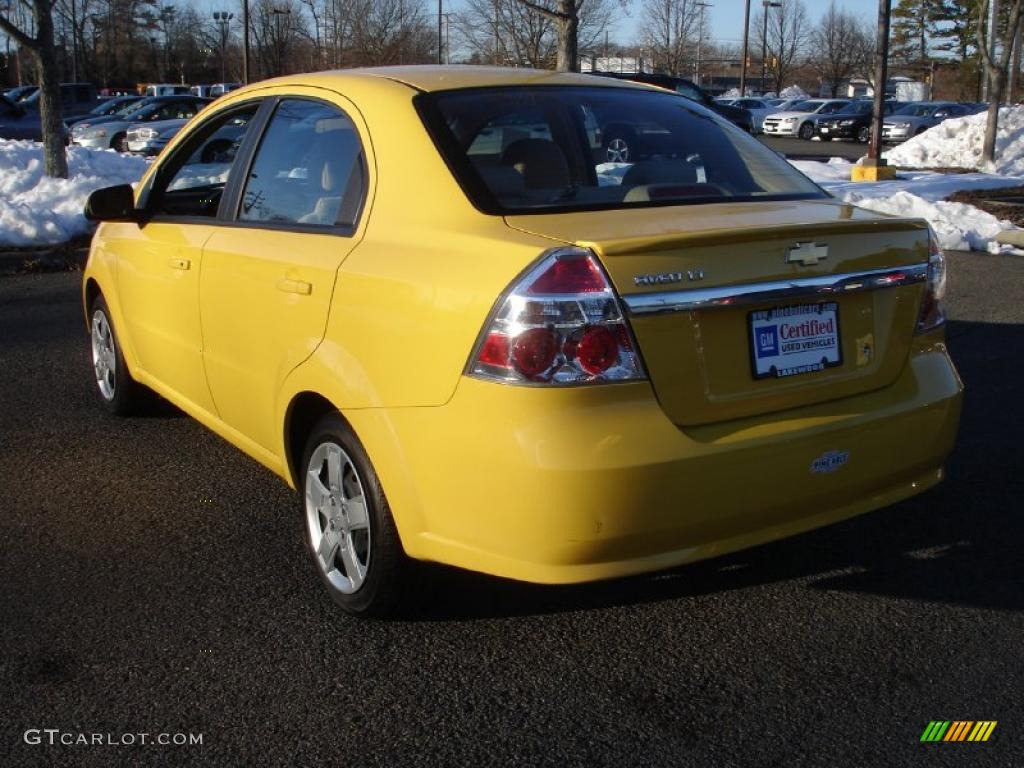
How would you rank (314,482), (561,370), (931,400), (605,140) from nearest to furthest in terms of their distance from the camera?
1. (561,370)
2. (931,400)
3. (314,482)
4. (605,140)

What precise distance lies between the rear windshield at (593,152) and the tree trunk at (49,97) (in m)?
10.9

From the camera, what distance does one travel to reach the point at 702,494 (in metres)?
2.90

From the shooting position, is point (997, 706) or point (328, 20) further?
point (328, 20)

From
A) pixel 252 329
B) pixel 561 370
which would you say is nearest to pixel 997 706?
pixel 561 370

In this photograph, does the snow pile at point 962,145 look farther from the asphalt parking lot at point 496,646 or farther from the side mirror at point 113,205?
the side mirror at point 113,205

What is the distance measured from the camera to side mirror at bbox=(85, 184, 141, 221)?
15.5 feet

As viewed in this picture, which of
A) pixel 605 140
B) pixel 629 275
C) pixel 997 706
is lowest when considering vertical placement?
pixel 997 706

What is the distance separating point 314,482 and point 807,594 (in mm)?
1642

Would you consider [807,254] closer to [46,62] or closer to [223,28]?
[46,62]

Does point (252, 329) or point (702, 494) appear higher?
point (252, 329)

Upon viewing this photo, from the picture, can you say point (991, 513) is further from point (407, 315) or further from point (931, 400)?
point (407, 315)

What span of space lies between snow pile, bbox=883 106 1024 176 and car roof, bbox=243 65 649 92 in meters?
21.2

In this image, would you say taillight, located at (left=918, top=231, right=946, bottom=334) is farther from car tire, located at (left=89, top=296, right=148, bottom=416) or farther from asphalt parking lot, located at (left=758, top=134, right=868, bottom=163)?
asphalt parking lot, located at (left=758, top=134, right=868, bottom=163)

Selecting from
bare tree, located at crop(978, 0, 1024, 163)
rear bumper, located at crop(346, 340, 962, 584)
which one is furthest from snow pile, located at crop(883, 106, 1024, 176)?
rear bumper, located at crop(346, 340, 962, 584)
